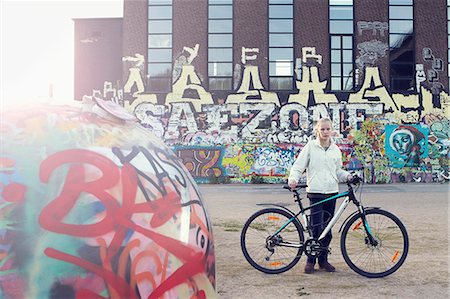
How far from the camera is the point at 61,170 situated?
2.10 m

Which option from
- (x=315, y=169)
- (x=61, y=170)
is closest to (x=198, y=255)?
(x=61, y=170)

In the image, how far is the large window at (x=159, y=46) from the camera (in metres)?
24.7

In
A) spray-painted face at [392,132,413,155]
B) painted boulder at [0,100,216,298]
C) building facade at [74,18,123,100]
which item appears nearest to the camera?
painted boulder at [0,100,216,298]

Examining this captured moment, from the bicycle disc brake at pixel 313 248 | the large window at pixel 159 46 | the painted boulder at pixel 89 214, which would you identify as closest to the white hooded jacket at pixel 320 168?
the bicycle disc brake at pixel 313 248

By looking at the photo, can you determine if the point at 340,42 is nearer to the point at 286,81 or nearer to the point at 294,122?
the point at 286,81

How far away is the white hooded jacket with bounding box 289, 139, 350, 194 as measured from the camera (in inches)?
231

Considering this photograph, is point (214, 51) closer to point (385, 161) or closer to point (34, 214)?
point (385, 161)

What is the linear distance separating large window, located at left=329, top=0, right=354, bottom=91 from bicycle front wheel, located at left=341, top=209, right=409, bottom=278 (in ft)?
63.9

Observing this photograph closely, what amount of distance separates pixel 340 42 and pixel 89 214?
24.0 meters

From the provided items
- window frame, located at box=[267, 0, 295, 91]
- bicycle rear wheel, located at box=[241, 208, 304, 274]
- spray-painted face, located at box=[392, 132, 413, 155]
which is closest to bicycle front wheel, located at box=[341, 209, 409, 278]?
bicycle rear wheel, located at box=[241, 208, 304, 274]

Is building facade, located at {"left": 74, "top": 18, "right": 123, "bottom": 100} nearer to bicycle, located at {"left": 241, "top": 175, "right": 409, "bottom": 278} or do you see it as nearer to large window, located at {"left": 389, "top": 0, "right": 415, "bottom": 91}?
large window, located at {"left": 389, "top": 0, "right": 415, "bottom": 91}

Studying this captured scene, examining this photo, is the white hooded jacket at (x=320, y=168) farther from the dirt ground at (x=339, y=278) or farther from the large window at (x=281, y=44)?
the large window at (x=281, y=44)

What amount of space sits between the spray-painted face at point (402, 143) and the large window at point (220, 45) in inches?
322

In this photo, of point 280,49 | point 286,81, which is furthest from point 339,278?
point 280,49
